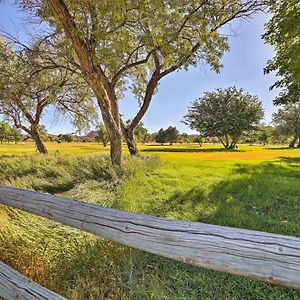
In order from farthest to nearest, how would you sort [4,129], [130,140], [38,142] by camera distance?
[4,129]
[38,142]
[130,140]

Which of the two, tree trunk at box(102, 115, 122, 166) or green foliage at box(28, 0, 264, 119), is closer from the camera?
green foliage at box(28, 0, 264, 119)

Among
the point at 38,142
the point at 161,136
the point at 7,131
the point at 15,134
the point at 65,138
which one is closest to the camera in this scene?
the point at 38,142

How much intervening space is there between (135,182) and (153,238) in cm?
596

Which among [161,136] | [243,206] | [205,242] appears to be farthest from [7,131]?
[161,136]

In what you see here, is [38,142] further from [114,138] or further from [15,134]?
[15,134]

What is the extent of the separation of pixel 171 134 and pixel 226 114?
28.5 m

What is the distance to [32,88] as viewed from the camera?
640 inches

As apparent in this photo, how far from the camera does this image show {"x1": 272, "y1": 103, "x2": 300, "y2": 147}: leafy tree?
45.9 metres

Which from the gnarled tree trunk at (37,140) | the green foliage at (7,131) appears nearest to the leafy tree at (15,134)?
the green foliage at (7,131)

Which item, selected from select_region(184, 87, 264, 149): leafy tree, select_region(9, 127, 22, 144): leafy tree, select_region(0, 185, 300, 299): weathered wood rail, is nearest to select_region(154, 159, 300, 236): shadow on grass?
select_region(0, 185, 300, 299): weathered wood rail

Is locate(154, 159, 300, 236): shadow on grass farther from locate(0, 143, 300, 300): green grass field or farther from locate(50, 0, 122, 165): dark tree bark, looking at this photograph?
locate(50, 0, 122, 165): dark tree bark

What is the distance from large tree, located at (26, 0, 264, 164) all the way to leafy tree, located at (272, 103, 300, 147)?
39562mm

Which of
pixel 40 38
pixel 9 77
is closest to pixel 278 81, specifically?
pixel 40 38

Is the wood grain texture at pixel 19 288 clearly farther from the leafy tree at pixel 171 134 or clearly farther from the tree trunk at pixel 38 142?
the leafy tree at pixel 171 134
